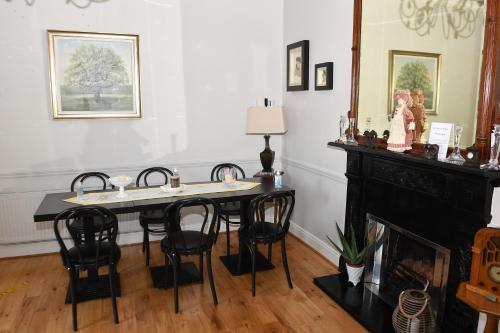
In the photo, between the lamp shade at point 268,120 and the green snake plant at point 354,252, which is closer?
the green snake plant at point 354,252

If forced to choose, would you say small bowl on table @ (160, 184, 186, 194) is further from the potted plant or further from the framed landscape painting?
the potted plant

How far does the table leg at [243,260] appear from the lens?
11.5 ft

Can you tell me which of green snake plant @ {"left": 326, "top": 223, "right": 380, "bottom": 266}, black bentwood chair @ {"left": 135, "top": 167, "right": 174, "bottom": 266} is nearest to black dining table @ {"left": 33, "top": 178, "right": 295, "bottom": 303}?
black bentwood chair @ {"left": 135, "top": 167, "right": 174, "bottom": 266}

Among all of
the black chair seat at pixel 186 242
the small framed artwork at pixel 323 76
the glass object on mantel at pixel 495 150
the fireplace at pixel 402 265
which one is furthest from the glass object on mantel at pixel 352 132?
the black chair seat at pixel 186 242

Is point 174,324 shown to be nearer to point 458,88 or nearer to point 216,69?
point 458,88

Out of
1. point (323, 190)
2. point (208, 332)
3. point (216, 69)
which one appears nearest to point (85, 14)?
point (216, 69)

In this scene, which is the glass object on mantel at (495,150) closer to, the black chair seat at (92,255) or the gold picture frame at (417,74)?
the gold picture frame at (417,74)

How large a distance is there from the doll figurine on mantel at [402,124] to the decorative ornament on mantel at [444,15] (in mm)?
423

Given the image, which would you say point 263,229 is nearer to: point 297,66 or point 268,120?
point 268,120

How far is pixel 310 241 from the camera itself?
13.5 feet

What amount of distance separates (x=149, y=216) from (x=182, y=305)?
2.96ft

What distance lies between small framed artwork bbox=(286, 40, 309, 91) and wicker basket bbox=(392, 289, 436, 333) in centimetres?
227

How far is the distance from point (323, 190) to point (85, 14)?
9.25 feet

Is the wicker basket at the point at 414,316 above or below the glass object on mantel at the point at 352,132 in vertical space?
below
